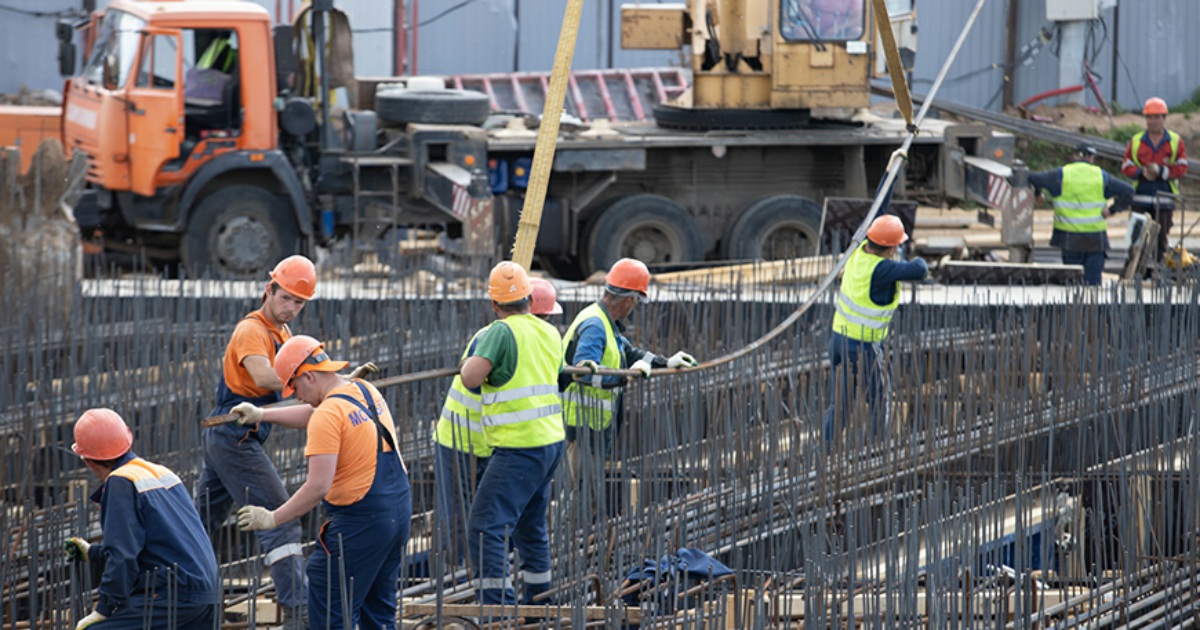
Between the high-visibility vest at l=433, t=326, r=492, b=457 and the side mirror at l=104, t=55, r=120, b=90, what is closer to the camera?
the high-visibility vest at l=433, t=326, r=492, b=457

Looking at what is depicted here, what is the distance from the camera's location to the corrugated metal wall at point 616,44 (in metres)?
19.2

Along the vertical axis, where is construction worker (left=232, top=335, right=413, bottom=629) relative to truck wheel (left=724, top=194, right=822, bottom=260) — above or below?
below

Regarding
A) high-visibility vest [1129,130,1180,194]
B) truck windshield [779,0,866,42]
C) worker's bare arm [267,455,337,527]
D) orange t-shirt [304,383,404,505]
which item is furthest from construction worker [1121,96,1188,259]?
worker's bare arm [267,455,337,527]

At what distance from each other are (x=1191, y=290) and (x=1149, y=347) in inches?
35.2

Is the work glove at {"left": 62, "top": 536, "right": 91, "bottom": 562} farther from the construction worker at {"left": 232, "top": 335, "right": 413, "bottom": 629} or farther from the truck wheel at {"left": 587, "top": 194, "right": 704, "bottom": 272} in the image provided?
the truck wheel at {"left": 587, "top": 194, "right": 704, "bottom": 272}

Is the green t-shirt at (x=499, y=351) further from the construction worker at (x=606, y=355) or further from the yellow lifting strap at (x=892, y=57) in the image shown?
the yellow lifting strap at (x=892, y=57)

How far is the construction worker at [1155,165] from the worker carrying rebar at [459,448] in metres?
7.37

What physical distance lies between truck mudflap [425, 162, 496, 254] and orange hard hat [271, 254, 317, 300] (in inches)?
233

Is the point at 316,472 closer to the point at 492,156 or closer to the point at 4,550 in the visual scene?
the point at 4,550

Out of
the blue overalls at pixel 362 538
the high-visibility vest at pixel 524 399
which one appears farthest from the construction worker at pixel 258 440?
the high-visibility vest at pixel 524 399

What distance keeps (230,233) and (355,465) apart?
753 cm

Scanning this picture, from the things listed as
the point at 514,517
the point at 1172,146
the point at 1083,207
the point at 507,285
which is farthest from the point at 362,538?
the point at 1172,146

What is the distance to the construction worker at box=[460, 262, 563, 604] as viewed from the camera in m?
5.96

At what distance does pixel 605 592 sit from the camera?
18.3 ft
